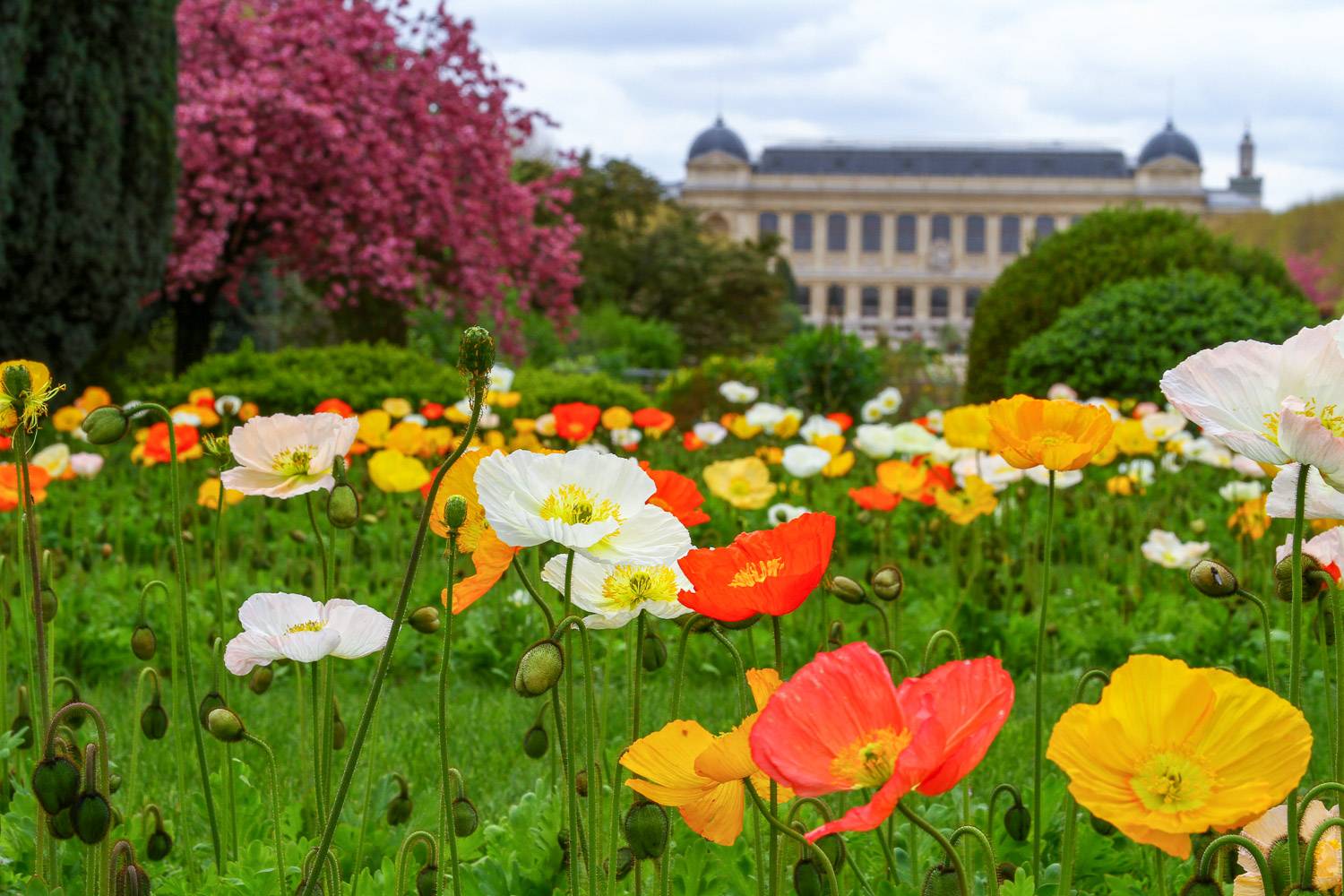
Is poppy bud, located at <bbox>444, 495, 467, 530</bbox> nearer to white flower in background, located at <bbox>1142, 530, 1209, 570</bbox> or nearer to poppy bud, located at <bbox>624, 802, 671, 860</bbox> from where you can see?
poppy bud, located at <bbox>624, 802, 671, 860</bbox>

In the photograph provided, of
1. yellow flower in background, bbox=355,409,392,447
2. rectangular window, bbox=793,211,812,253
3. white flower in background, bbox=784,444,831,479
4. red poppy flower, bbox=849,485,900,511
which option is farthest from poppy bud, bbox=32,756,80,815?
rectangular window, bbox=793,211,812,253

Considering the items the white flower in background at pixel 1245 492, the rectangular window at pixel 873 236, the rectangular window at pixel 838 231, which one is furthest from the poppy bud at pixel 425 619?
the rectangular window at pixel 873 236

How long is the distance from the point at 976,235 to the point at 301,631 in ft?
188

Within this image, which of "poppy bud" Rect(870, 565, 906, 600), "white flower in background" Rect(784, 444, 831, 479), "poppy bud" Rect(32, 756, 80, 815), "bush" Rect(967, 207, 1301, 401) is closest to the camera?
"poppy bud" Rect(32, 756, 80, 815)

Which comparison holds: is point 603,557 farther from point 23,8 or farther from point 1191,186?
point 1191,186

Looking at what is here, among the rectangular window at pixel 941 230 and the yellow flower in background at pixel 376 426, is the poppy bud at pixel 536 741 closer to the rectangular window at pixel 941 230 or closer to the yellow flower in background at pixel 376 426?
the yellow flower in background at pixel 376 426

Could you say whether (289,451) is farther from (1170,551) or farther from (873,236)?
(873,236)

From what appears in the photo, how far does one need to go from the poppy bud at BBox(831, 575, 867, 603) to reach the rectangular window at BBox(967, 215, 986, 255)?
56.8m

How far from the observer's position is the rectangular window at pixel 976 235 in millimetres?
55906

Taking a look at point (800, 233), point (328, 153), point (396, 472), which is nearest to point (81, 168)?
point (328, 153)

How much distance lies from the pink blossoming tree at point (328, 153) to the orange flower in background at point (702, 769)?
848 cm

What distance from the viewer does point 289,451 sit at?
1177mm

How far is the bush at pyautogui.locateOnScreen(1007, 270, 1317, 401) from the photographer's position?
20.4 ft

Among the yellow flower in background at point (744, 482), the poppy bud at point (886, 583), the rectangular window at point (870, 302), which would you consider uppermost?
→ the poppy bud at point (886, 583)
